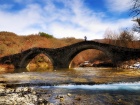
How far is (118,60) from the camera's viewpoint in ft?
142

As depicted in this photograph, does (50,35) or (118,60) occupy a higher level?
(50,35)

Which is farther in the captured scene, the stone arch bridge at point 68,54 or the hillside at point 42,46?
the hillside at point 42,46

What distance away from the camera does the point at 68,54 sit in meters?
49.1

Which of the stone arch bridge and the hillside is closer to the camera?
the stone arch bridge

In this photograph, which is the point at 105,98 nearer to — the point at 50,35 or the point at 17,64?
the point at 17,64

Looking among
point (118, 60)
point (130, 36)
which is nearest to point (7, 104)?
point (118, 60)

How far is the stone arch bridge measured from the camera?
41.8 meters

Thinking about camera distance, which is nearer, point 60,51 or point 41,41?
point 60,51

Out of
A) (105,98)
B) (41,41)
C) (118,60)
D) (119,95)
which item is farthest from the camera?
(41,41)

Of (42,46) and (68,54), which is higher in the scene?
(42,46)

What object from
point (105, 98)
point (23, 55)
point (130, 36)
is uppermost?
point (130, 36)

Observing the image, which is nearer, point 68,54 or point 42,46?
point 68,54

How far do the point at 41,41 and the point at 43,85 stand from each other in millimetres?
70824

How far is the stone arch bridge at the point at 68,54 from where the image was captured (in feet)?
137
